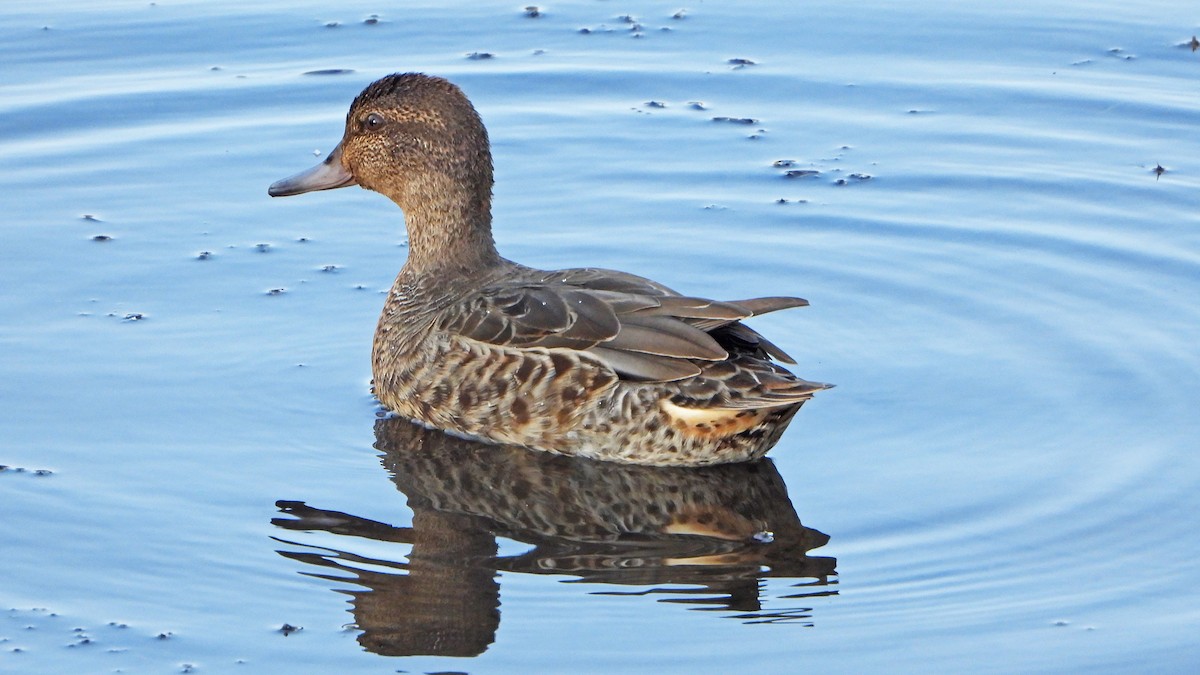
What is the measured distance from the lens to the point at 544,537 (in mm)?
6945

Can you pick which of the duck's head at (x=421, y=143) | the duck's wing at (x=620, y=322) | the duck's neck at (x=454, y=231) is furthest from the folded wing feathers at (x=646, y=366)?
the duck's head at (x=421, y=143)

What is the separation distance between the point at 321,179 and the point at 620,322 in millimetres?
2058

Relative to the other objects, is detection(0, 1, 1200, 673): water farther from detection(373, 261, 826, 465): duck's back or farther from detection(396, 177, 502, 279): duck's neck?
detection(396, 177, 502, 279): duck's neck

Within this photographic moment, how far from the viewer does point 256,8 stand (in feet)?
41.4

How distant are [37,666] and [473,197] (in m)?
3.29

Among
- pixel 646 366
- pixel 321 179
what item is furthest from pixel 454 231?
pixel 646 366

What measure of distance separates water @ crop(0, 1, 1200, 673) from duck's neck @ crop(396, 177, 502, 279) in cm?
58

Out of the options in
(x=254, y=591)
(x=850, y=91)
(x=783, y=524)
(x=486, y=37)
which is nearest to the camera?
(x=254, y=591)

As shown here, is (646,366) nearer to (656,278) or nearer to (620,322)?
(620,322)

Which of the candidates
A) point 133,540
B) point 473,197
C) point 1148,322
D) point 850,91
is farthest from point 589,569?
point 850,91

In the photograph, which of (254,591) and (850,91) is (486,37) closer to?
(850,91)

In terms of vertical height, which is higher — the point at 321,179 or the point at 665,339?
the point at 321,179

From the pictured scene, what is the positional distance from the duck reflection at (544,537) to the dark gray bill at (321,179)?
1.48 m

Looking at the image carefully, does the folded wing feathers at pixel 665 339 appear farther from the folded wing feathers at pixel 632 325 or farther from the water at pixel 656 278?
the water at pixel 656 278
